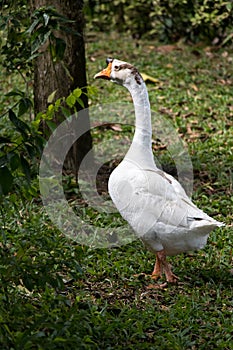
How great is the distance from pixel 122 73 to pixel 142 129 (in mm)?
392

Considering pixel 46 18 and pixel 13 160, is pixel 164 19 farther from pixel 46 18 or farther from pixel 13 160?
pixel 13 160

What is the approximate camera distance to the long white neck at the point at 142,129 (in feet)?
15.2

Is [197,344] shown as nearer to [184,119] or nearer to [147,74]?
[184,119]

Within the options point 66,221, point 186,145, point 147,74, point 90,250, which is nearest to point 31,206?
point 66,221

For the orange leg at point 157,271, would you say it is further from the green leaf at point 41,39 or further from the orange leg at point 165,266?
the green leaf at point 41,39

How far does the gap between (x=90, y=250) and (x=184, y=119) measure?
3.23 metres

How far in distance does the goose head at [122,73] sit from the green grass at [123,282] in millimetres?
1042

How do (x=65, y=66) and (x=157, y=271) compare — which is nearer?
(x=157, y=271)

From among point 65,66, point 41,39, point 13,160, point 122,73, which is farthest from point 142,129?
point 13,160

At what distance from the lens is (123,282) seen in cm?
452

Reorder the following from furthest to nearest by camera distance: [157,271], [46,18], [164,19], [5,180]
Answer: [164,19] → [157,271] → [46,18] → [5,180]

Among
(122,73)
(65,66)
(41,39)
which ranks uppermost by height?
(41,39)

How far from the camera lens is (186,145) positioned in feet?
23.5

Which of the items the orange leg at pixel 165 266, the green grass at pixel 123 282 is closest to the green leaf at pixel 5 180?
the green grass at pixel 123 282
